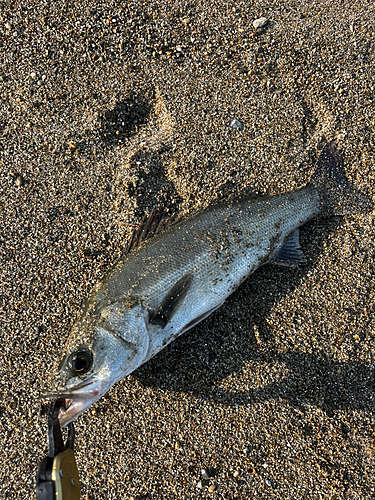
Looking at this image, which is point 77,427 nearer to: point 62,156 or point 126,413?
point 126,413

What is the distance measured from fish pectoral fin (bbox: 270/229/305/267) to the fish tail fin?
1.54 feet

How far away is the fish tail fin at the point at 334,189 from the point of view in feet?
12.6

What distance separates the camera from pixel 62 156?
3.90 meters

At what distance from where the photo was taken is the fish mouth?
2.67 metres

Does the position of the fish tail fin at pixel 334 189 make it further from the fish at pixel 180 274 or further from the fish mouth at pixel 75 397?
the fish mouth at pixel 75 397

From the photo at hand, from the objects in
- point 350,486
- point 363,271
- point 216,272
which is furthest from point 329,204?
point 350,486

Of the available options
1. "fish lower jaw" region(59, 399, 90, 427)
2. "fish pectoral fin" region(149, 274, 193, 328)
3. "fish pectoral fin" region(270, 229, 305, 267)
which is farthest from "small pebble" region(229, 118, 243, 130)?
"fish lower jaw" region(59, 399, 90, 427)

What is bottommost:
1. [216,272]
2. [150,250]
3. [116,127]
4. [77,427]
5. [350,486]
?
[350,486]

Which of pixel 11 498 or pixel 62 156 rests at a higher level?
pixel 62 156

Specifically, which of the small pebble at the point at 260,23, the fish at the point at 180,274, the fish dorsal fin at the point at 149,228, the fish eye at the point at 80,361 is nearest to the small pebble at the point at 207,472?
the fish at the point at 180,274

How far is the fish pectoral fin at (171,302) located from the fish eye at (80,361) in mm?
626

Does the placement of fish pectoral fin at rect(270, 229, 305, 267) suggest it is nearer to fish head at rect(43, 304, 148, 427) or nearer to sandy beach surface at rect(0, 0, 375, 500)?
sandy beach surface at rect(0, 0, 375, 500)

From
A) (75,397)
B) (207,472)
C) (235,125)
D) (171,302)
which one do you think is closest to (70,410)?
(75,397)

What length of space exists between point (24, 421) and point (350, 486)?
10.9 ft
